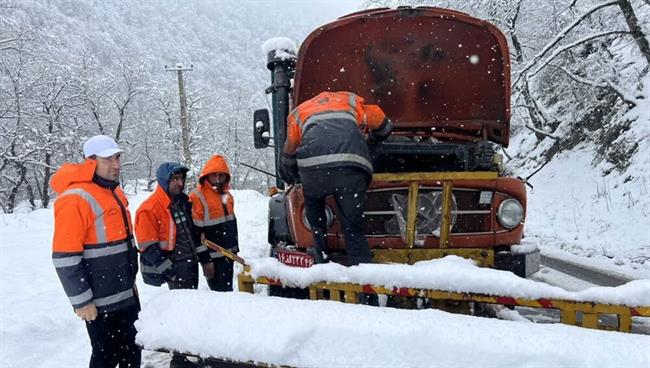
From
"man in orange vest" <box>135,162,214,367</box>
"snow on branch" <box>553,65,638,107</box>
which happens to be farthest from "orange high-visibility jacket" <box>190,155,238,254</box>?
"snow on branch" <box>553,65,638,107</box>

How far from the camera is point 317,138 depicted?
308 cm

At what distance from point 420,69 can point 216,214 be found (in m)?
2.40

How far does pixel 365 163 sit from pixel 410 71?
1897 millimetres

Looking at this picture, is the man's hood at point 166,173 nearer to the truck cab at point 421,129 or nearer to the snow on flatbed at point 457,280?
the truck cab at point 421,129

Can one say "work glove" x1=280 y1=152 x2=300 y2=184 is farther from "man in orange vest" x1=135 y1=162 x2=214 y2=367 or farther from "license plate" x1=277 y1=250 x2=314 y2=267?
"man in orange vest" x1=135 y1=162 x2=214 y2=367

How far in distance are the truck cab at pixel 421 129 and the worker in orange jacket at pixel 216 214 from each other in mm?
422

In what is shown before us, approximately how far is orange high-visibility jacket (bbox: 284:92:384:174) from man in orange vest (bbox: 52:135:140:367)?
1.21m

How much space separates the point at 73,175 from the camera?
9.56ft

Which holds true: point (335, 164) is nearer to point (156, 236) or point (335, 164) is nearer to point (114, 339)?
point (156, 236)

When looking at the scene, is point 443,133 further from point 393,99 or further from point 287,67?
point 287,67

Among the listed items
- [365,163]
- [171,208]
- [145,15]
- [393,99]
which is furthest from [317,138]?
[145,15]

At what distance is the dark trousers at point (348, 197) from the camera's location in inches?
121

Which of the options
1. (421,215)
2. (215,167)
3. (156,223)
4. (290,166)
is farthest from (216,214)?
(421,215)

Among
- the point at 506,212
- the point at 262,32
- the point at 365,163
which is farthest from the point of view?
the point at 262,32
